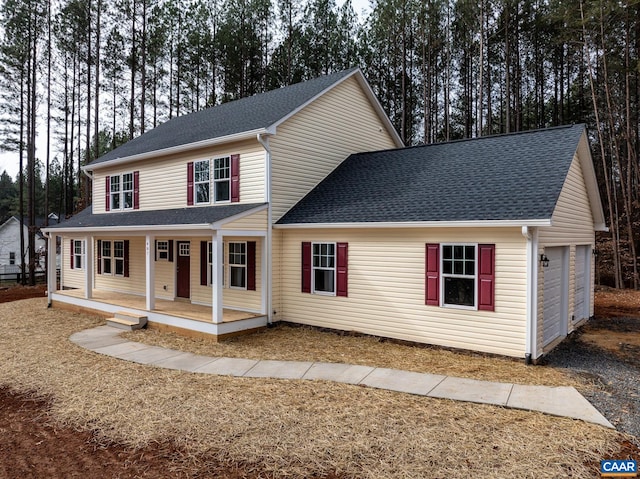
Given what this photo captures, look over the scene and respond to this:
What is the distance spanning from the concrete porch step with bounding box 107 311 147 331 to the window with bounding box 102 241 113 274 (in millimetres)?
5480

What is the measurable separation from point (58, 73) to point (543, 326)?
29700 mm

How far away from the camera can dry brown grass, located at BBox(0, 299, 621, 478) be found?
4263 mm

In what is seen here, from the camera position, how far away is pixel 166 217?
12047mm

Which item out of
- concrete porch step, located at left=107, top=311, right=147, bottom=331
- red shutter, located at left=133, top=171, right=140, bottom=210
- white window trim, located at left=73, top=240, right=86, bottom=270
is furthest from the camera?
white window trim, located at left=73, top=240, right=86, bottom=270

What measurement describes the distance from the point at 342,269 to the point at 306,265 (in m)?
1.14

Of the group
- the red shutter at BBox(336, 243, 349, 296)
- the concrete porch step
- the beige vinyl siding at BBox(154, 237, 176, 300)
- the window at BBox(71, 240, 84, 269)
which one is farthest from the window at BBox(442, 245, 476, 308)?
the window at BBox(71, 240, 84, 269)

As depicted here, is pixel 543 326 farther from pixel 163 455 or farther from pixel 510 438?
pixel 163 455

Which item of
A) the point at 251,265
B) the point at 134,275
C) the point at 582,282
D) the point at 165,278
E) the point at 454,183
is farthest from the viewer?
the point at 134,275

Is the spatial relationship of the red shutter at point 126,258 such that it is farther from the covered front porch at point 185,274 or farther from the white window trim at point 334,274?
the white window trim at point 334,274

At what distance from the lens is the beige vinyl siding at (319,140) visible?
1159cm

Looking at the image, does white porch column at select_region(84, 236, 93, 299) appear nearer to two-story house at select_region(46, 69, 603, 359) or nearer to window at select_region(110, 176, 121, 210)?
two-story house at select_region(46, 69, 603, 359)

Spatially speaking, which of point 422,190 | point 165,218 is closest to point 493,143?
point 422,190

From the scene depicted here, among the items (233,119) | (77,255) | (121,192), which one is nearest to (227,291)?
(233,119)

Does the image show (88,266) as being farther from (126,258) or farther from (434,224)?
(434,224)
